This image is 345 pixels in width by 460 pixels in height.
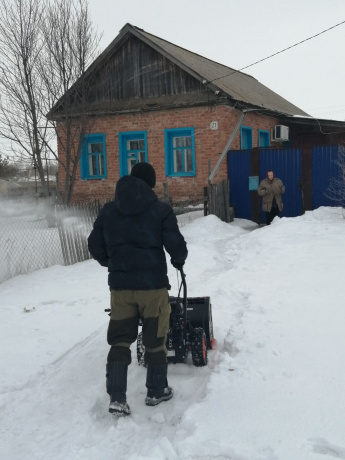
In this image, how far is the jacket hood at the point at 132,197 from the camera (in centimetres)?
333

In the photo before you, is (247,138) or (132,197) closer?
(132,197)

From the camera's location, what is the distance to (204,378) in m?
3.79

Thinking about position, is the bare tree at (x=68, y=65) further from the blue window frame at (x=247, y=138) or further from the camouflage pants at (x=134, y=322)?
the camouflage pants at (x=134, y=322)

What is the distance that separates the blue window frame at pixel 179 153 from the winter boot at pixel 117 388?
39.8ft

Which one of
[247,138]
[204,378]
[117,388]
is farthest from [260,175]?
[117,388]

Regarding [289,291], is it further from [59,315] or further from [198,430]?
[198,430]

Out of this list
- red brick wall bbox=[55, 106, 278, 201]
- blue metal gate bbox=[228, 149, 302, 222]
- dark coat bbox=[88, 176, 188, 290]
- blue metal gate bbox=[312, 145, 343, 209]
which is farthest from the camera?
red brick wall bbox=[55, 106, 278, 201]

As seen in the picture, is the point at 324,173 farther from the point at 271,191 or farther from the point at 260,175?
the point at 271,191

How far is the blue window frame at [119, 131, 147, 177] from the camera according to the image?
1598 centimetres

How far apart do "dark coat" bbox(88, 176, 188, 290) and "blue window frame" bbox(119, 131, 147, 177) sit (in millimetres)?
12721

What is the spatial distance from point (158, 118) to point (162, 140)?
0.71 m

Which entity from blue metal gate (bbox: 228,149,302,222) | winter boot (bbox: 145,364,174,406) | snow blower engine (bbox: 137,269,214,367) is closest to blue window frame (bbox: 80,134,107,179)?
blue metal gate (bbox: 228,149,302,222)

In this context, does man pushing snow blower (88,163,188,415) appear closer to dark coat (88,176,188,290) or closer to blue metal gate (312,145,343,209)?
dark coat (88,176,188,290)

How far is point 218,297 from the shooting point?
6.07 metres
